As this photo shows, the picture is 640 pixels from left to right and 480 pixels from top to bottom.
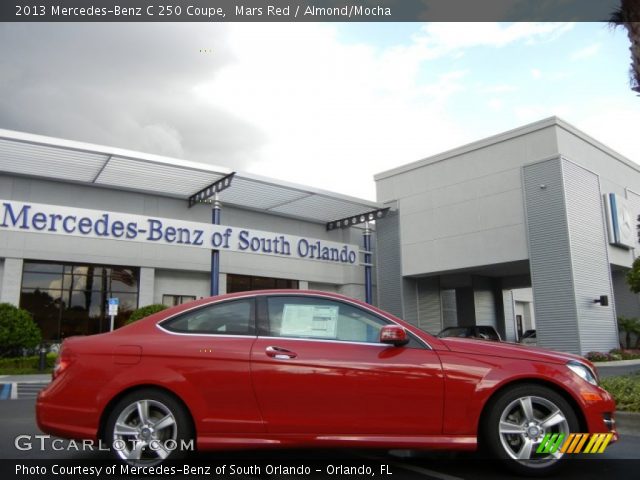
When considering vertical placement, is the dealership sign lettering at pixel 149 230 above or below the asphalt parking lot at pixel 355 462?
above

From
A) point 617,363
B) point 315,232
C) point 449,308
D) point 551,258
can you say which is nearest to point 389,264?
point 315,232

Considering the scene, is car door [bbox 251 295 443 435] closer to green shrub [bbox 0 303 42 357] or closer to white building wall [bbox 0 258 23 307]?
green shrub [bbox 0 303 42 357]

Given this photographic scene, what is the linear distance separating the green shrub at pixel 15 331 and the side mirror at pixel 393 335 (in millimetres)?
16062

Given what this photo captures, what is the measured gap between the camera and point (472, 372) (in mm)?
3988

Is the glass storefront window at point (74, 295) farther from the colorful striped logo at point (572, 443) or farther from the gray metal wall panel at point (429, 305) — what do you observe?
the colorful striped logo at point (572, 443)

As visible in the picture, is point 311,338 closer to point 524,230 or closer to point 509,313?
point 524,230

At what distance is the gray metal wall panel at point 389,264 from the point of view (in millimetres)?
26203

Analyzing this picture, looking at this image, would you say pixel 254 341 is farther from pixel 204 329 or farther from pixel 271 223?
pixel 271 223

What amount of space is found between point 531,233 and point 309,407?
63.3 feet

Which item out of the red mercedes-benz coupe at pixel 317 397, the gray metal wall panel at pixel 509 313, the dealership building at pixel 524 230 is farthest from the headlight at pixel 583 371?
the gray metal wall panel at pixel 509 313

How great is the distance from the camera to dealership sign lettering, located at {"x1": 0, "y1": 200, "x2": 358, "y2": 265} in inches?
675


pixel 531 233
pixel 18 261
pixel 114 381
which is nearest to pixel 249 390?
pixel 114 381

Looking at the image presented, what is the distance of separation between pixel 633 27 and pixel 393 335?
7.95m

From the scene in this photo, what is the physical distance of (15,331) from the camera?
16.6m
